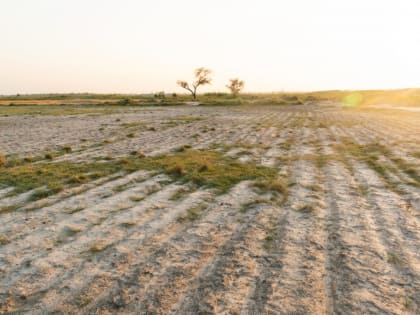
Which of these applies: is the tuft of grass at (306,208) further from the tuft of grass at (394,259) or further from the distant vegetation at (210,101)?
the distant vegetation at (210,101)

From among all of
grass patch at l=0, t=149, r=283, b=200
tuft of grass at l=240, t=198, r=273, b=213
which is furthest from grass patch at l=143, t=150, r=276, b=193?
tuft of grass at l=240, t=198, r=273, b=213

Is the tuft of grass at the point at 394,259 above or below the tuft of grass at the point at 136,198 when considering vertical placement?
above

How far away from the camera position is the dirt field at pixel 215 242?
146 inches

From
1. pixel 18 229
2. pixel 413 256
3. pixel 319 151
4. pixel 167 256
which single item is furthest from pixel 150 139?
pixel 413 256

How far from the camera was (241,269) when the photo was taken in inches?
172

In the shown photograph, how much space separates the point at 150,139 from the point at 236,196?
11071 mm

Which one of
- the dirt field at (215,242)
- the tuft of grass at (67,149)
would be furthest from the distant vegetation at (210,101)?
the dirt field at (215,242)

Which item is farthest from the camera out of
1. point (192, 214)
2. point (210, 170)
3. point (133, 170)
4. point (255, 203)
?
point (133, 170)

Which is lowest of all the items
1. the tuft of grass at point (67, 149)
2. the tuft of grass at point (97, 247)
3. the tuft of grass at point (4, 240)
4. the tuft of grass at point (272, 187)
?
the tuft of grass at point (67, 149)

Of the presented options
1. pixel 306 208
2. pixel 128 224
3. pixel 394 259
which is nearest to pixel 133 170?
pixel 128 224

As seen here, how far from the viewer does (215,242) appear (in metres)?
5.21

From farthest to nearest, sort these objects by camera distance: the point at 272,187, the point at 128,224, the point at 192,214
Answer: the point at 272,187
the point at 192,214
the point at 128,224

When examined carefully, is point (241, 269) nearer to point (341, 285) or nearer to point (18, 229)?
point (341, 285)

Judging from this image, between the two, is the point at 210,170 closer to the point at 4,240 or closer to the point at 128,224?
the point at 128,224
